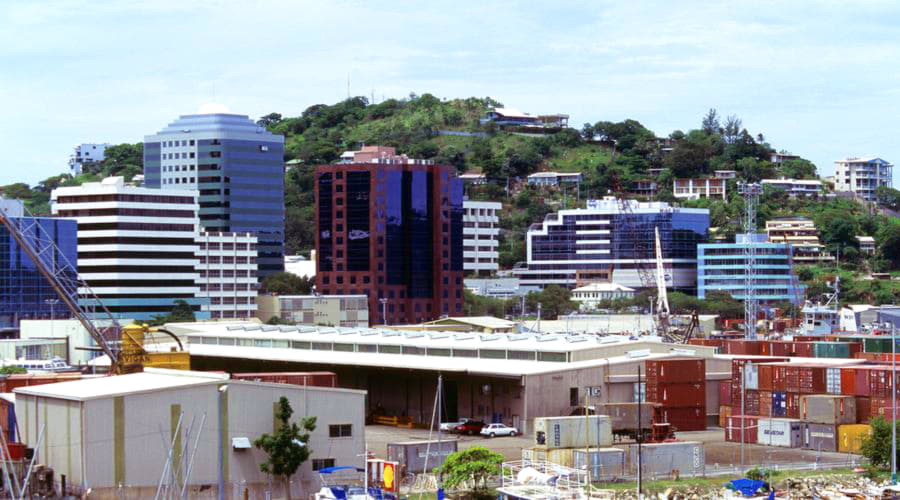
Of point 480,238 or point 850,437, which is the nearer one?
point 850,437

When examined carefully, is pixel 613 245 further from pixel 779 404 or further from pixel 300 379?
pixel 300 379

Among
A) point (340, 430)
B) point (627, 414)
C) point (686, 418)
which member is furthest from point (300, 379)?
point (686, 418)

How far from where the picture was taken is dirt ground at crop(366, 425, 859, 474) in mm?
55656

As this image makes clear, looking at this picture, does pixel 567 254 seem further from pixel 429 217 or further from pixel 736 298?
pixel 429 217

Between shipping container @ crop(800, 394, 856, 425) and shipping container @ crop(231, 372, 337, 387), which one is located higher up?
shipping container @ crop(231, 372, 337, 387)

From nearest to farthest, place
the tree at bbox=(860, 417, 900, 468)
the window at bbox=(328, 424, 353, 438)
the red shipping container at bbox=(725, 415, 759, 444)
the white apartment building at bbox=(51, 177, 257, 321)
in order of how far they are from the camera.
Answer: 1. the window at bbox=(328, 424, 353, 438)
2. the tree at bbox=(860, 417, 900, 468)
3. the red shipping container at bbox=(725, 415, 759, 444)
4. the white apartment building at bbox=(51, 177, 257, 321)

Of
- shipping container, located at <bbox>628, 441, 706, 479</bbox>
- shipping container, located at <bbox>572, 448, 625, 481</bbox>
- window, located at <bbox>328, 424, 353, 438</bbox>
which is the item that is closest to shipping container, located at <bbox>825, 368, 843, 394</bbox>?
shipping container, located at <bbox>628, 441, 706, 479</bbox>

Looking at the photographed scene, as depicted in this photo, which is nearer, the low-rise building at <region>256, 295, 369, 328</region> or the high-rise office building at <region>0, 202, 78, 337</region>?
the high-rise office building at <region>0, 202, 78, 337</region>

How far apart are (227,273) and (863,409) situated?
86.8 meters

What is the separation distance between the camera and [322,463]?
48719 millimetres

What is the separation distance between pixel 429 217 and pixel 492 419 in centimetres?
8723

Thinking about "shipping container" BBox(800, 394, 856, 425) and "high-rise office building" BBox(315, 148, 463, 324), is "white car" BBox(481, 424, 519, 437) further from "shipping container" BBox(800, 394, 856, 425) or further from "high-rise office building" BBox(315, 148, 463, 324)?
"high-rise office building" BBox(315, 148, 463, 324)

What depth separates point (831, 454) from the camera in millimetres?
59812

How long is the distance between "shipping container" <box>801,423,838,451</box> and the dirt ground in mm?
691
